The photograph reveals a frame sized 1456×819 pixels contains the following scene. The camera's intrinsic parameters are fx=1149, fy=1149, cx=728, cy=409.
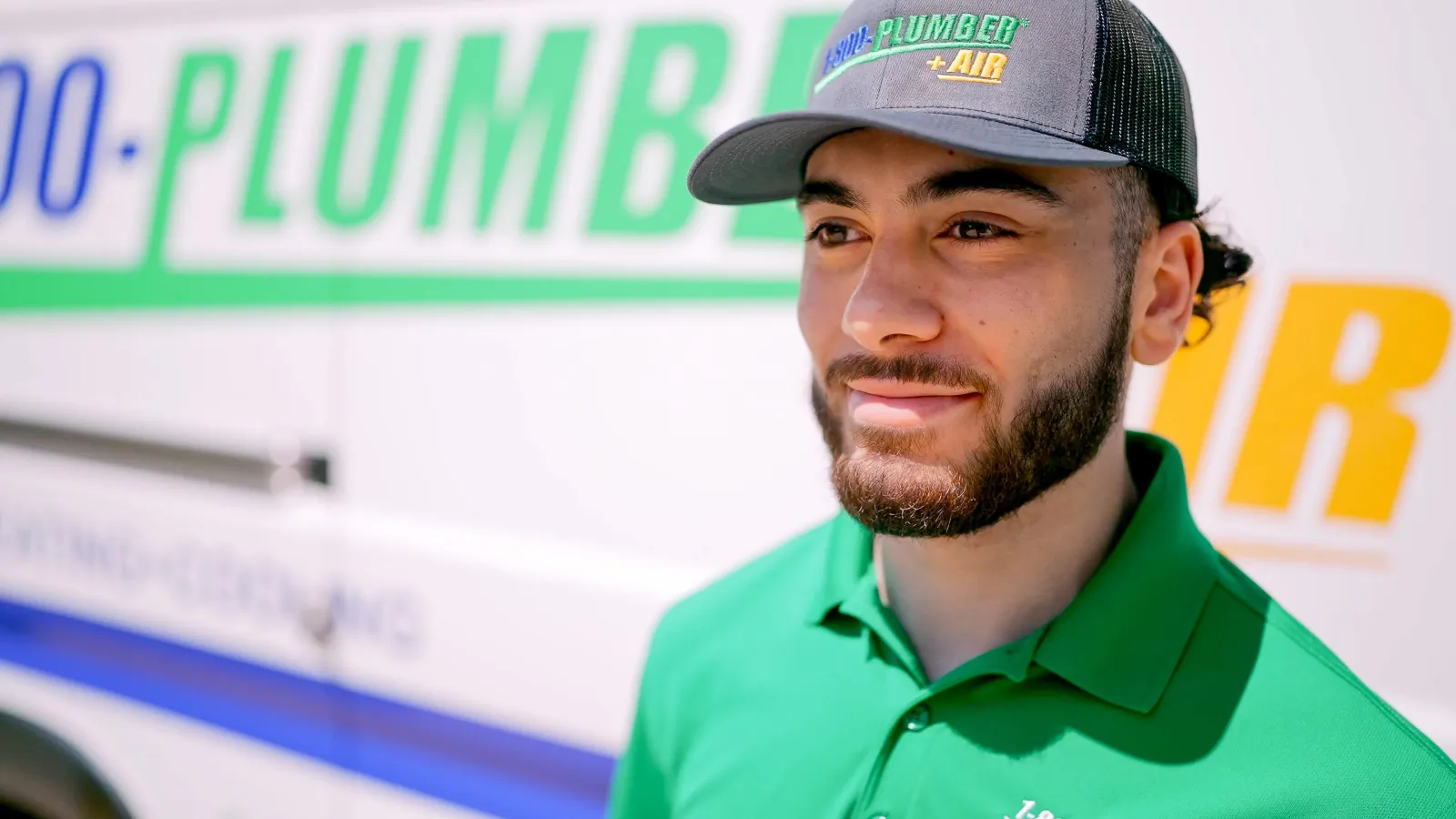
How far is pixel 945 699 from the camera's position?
1.26 metres

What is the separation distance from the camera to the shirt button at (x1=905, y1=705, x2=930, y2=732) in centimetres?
125

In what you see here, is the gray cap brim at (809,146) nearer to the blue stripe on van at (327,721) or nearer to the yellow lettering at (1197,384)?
the yellow lettering at (1197,384)

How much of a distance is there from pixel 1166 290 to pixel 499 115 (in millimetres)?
1255

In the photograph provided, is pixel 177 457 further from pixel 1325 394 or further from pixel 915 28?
pixel 1325 394

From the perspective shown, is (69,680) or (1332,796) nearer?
(1332,796)

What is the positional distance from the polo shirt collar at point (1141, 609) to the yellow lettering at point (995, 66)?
0.51 meters

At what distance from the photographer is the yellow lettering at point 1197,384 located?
5.12 feet

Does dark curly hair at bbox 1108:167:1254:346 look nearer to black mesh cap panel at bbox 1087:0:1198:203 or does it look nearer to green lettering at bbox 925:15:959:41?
black mesh cap panel at bbox 1087:0:1198:203

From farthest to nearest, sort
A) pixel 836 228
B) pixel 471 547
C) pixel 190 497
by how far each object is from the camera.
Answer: pixel 190 497, pixel 471 547, pixel 836 228

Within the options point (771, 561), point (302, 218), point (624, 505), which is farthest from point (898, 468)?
point (302, 218)

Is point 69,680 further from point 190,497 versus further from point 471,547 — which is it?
point 471,547

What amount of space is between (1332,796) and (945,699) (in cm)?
38

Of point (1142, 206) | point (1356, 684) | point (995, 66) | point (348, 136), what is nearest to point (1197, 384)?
point (1142, 206)

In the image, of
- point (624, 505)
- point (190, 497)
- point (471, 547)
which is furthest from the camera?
point (190, 497)
